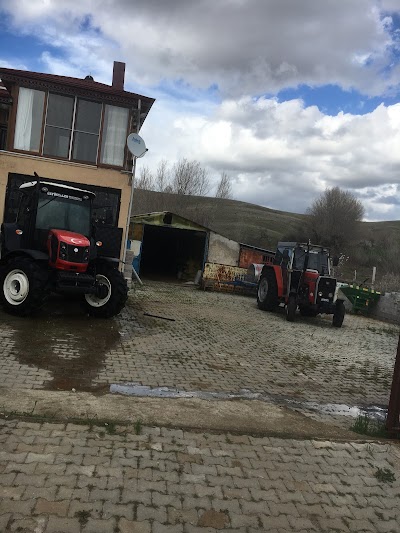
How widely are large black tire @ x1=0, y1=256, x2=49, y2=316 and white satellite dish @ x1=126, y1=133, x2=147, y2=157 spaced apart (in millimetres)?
4805

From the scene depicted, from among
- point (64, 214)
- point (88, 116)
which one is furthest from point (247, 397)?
point (88, 116)

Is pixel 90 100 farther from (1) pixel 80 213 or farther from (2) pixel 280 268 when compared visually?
(2) pixel 280 268

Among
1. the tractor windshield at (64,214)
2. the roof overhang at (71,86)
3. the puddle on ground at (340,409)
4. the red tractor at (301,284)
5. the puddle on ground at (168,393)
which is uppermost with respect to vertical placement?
the roof overhang at (71,86)

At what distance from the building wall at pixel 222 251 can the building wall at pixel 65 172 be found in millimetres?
7882

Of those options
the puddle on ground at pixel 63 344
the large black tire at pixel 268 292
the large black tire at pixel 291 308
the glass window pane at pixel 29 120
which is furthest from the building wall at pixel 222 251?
the puddle on ground at pixel 63 344

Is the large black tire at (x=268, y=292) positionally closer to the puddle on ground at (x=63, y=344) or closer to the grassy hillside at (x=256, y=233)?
the puddle on ground at (x=63, y=344)

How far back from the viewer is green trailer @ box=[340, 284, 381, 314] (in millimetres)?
17281

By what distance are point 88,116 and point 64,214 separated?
526 centimetres

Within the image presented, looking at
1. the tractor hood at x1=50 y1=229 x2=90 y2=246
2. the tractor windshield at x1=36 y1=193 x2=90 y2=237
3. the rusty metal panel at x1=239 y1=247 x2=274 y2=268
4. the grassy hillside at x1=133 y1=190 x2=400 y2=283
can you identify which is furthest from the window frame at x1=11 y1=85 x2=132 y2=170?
the grassy hillside at x1=133 y1=190 x2=400 y2=283

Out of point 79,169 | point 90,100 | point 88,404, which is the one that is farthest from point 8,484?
point 90,100

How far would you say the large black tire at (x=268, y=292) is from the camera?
1382 cm

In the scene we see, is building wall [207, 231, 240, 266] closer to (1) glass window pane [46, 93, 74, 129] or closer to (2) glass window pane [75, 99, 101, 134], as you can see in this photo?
(2) glass window pane [75, 99, 101, 134]

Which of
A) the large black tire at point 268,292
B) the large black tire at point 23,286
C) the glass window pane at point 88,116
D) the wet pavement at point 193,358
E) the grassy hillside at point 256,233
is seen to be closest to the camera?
the wet pavement at point 193,358

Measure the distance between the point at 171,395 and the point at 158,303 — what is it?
7.83 m
